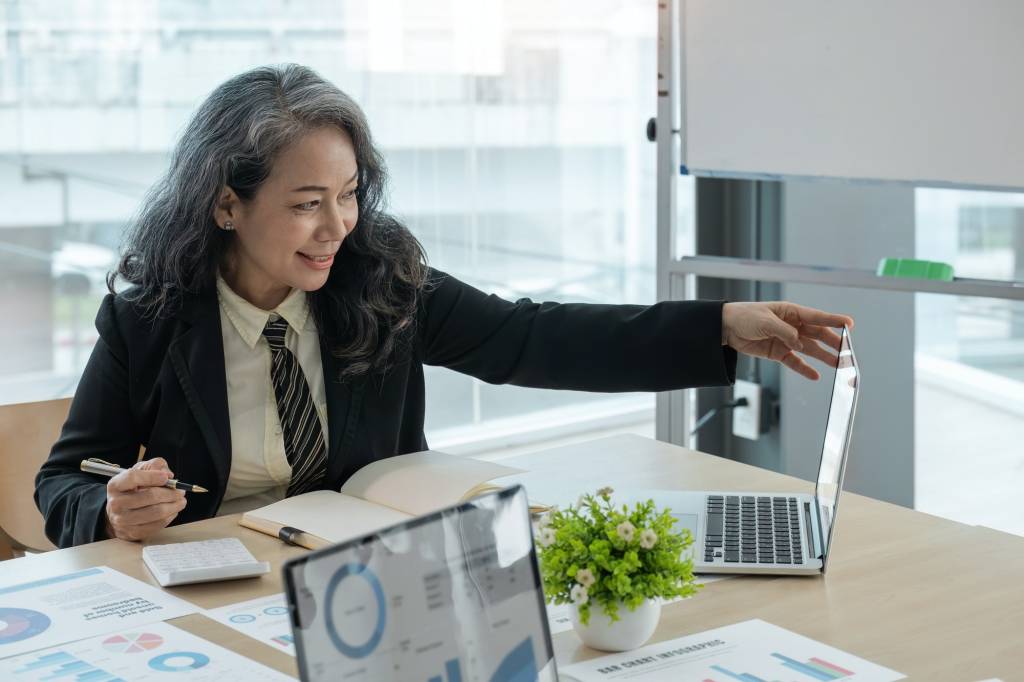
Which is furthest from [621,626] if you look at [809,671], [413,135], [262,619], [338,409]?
[413,135]

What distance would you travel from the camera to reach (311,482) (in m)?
1.85

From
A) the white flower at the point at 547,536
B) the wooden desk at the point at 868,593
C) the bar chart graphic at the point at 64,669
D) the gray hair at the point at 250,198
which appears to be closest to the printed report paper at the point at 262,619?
the wooden desk at the point at 868,593

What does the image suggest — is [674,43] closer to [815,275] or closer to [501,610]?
[815,275]

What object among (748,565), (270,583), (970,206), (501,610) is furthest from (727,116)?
(501,610)

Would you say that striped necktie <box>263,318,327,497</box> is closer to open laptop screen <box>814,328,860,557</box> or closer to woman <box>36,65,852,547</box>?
woman <box>36,65,852,547</box>

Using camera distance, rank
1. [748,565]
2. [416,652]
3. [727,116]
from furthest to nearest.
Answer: [727,116] < [748,565] < [416,652]

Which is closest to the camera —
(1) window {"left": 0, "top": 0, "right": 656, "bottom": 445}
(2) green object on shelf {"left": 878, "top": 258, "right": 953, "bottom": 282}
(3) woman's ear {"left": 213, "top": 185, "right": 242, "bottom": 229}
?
(3) woman's ear {"left": 213, "top": 185, "right": 242, "bottom": 229}

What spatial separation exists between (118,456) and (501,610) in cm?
106

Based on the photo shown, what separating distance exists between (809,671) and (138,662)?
2.12 ft

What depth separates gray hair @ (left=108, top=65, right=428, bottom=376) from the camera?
5.96 ft

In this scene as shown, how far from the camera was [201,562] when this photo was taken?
1.42m

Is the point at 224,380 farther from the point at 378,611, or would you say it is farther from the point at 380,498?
the point at 378,611

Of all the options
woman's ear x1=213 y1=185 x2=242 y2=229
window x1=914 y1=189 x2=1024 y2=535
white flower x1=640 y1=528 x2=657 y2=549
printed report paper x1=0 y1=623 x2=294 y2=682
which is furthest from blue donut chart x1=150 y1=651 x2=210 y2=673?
window x1=914 y1=189 x2=1024 y2=535

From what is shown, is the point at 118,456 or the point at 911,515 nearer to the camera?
the point at 911,515
